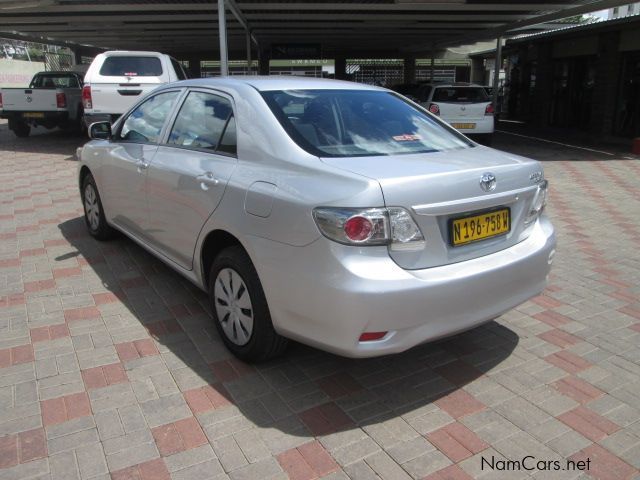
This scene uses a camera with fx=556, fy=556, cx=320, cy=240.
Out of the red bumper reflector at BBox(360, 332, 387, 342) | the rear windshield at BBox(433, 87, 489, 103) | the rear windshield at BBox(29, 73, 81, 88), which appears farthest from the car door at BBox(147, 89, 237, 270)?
the rear windshield at BBox(29, 73, 81, 88)

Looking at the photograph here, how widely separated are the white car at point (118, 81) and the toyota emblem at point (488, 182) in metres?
8.71

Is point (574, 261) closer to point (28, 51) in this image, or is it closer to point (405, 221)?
point (405, 221)

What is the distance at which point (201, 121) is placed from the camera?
3.63 m

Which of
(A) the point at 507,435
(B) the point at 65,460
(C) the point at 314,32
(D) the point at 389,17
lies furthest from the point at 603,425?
(C) the point at 314,32

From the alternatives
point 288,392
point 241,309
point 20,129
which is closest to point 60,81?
point 20,129

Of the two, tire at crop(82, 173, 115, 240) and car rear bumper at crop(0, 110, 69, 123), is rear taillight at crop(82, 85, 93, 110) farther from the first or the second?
tire at crop(82, 173, 115, 240)

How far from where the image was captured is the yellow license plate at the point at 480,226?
8.91ft

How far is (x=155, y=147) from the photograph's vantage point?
405cm

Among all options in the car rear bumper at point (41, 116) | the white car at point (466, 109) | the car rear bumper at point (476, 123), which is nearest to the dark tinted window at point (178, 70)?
the car rear bumper at point (41, 116)

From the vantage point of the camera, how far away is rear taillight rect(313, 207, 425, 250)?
2477 millimetres

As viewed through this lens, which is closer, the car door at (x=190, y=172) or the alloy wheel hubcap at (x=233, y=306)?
the alloy wheel hubcap at (x=233, y=306)

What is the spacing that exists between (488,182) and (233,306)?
1.55m

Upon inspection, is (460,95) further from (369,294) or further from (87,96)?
(369,294)

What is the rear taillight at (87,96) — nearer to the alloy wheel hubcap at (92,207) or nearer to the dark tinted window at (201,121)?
the alloy wheel hubcap at (92,207)
